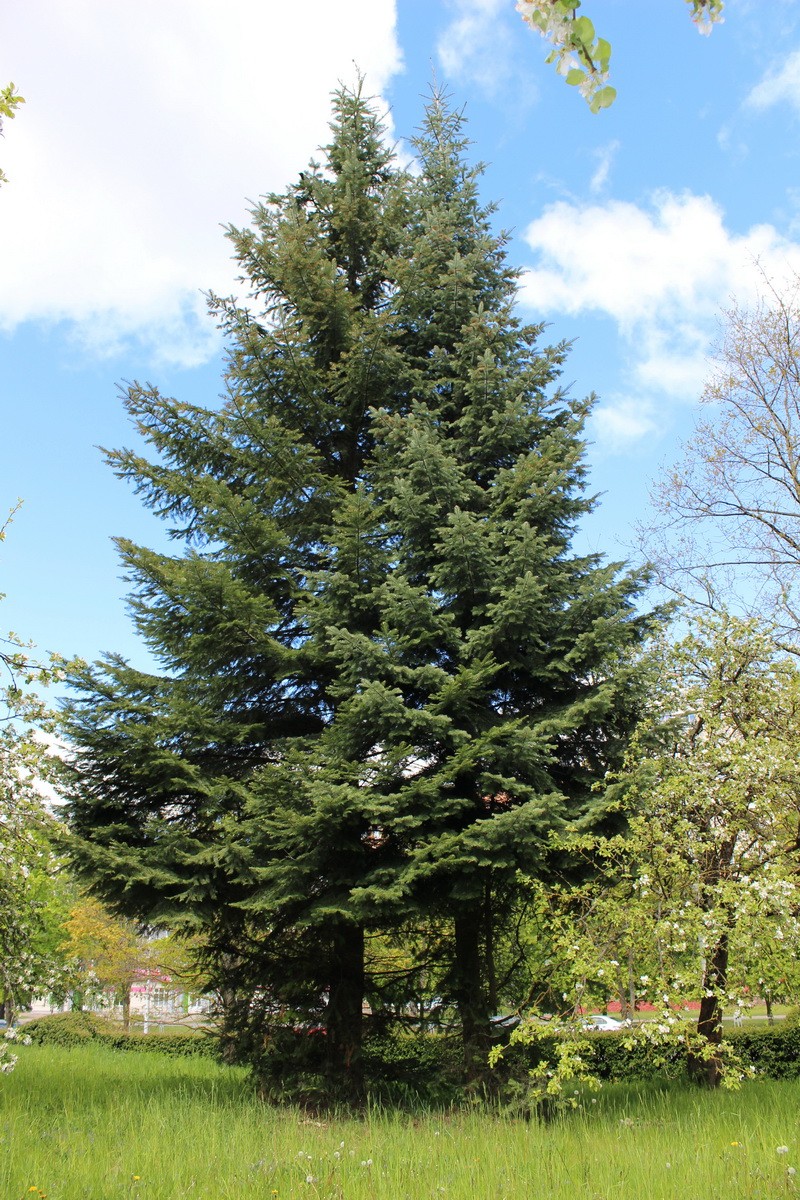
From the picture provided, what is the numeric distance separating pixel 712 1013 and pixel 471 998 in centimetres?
229

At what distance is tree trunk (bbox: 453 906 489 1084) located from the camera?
7219 millimetres

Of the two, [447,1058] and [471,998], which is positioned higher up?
[471,998]

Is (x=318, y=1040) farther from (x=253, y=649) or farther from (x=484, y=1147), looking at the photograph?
(x=253, y=649)

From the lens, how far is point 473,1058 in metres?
7.23

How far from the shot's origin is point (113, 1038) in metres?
17.1

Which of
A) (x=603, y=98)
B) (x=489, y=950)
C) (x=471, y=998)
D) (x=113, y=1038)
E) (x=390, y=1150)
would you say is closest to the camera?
(x=603, y=98)

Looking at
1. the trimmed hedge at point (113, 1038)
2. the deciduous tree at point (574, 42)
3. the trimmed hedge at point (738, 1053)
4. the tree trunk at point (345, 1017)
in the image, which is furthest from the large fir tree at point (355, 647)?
the trimmed hedge at point (113, 1038)

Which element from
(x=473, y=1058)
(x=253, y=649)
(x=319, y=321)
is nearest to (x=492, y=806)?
(x=473, y=1058)

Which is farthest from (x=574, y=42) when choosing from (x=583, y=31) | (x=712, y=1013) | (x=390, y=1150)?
(x=712, y=1013)

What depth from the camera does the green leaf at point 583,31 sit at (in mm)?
2094

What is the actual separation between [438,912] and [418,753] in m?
1.73

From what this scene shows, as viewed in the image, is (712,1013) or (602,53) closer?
(602,53)

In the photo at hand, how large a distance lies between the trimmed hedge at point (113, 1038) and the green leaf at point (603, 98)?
16550 mm

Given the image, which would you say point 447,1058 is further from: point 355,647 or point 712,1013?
point 355,647
